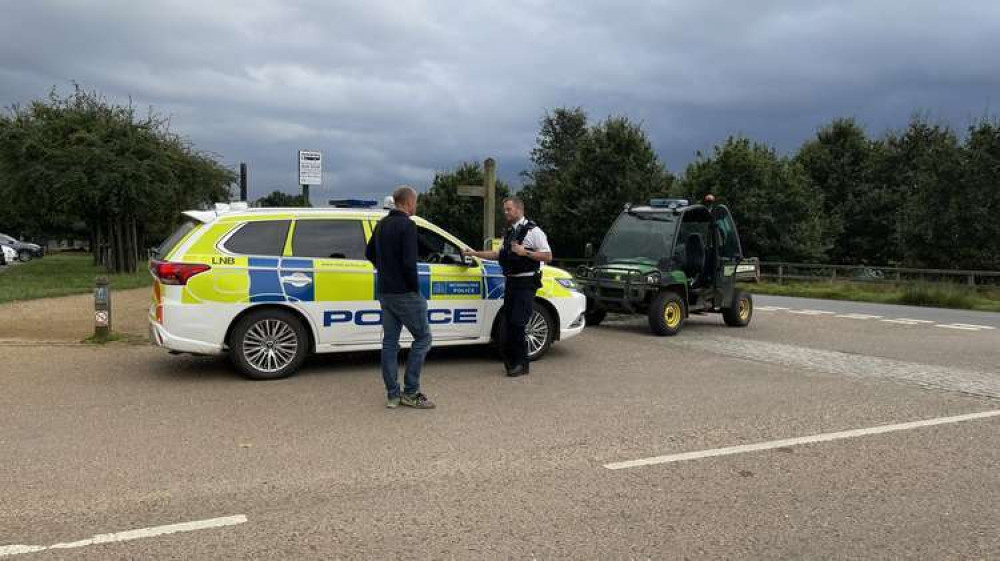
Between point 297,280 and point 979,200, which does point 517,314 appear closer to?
point 297,280

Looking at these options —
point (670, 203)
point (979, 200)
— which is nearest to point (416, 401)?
point (670, 203)

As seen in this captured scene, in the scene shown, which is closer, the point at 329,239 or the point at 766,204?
the point at 329,239

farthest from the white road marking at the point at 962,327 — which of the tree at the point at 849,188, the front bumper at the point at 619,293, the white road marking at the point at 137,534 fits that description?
the tree at the point at 849,188

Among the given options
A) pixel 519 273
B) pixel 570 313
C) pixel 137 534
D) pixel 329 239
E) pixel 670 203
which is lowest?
pixel 137 534

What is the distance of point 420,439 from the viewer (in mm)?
5508

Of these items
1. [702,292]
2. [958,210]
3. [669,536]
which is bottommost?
[669,536]

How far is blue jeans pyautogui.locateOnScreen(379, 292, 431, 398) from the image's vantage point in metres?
6.36

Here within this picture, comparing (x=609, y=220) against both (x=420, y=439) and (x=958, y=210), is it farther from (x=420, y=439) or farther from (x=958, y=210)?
(x=420, y=439)

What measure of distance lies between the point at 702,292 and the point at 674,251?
95cm

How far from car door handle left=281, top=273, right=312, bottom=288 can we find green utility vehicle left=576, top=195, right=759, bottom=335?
5.56m

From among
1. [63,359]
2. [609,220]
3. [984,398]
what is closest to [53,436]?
[63,359]

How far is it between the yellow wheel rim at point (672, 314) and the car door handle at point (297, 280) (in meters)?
6.06

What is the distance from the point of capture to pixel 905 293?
74.9 feet

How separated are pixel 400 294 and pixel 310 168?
51.0 ft
